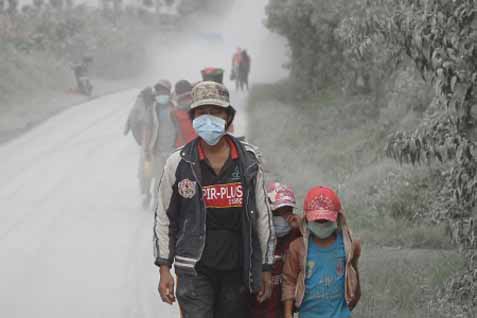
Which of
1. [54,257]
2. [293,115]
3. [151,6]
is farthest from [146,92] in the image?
[151,6]

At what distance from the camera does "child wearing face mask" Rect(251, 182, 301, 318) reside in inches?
211

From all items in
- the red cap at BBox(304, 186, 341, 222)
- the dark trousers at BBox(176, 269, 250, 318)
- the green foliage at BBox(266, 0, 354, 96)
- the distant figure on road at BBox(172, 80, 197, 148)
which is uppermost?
the green foliage at BBox(266, 0, 354, 96)

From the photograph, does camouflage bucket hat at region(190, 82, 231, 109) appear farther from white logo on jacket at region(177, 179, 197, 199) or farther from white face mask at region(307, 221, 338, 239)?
white face mask at region(307, 221, 338, 239)

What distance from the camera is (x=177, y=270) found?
497cm

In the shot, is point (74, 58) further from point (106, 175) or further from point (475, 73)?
point (475, 73)

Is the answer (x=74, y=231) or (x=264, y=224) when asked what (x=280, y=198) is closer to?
(x=264, y=224)

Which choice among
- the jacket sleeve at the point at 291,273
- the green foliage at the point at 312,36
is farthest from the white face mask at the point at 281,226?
the green foliage at the point at 312,36

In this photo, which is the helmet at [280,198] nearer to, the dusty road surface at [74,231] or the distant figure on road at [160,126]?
the dusty road surface at [74,231]

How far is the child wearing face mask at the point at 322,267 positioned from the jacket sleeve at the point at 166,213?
2.52 feet

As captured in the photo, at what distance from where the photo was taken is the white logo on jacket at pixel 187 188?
4891 mm

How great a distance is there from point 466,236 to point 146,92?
750 cm

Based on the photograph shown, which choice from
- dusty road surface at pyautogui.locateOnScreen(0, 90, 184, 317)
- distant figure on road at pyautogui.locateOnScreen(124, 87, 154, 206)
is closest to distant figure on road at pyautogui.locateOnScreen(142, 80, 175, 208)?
distant figure on road at pyautogui.locateOnScreen(124, 87, 154, 206)

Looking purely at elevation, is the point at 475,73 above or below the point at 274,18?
below

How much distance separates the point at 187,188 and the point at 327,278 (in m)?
1.03
